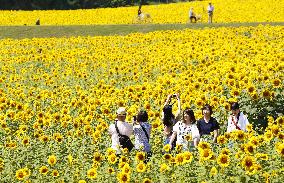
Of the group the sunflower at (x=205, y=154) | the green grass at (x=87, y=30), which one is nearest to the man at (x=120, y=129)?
the sunflower at (x=205, y=154)

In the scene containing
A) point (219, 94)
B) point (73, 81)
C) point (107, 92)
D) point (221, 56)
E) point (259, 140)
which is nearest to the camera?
point (259, 140)

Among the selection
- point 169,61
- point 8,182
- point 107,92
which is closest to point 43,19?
point 169,61

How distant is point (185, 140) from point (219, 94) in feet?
12.0

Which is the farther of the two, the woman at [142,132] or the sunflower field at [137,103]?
the woman at [142,132]

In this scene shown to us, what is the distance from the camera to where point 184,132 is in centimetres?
844

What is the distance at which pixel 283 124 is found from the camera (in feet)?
25.8

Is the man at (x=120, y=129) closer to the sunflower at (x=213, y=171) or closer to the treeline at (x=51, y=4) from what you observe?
the sunflower at (x=213, y=171)

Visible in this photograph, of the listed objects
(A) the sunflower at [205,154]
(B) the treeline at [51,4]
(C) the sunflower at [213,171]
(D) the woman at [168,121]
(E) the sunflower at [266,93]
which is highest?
(B) the treeline at [51,4]

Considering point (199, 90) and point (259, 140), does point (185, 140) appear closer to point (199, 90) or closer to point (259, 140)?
point (259, 140)

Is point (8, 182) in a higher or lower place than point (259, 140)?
lower

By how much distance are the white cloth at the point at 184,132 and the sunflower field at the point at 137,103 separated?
0.42 metres

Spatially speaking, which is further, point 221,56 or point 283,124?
point 221,56

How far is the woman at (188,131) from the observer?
8159 mm

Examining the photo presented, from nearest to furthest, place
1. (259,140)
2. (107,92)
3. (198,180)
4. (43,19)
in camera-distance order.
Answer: (198,180)
(259,140)
(107,92)
(43,19)
